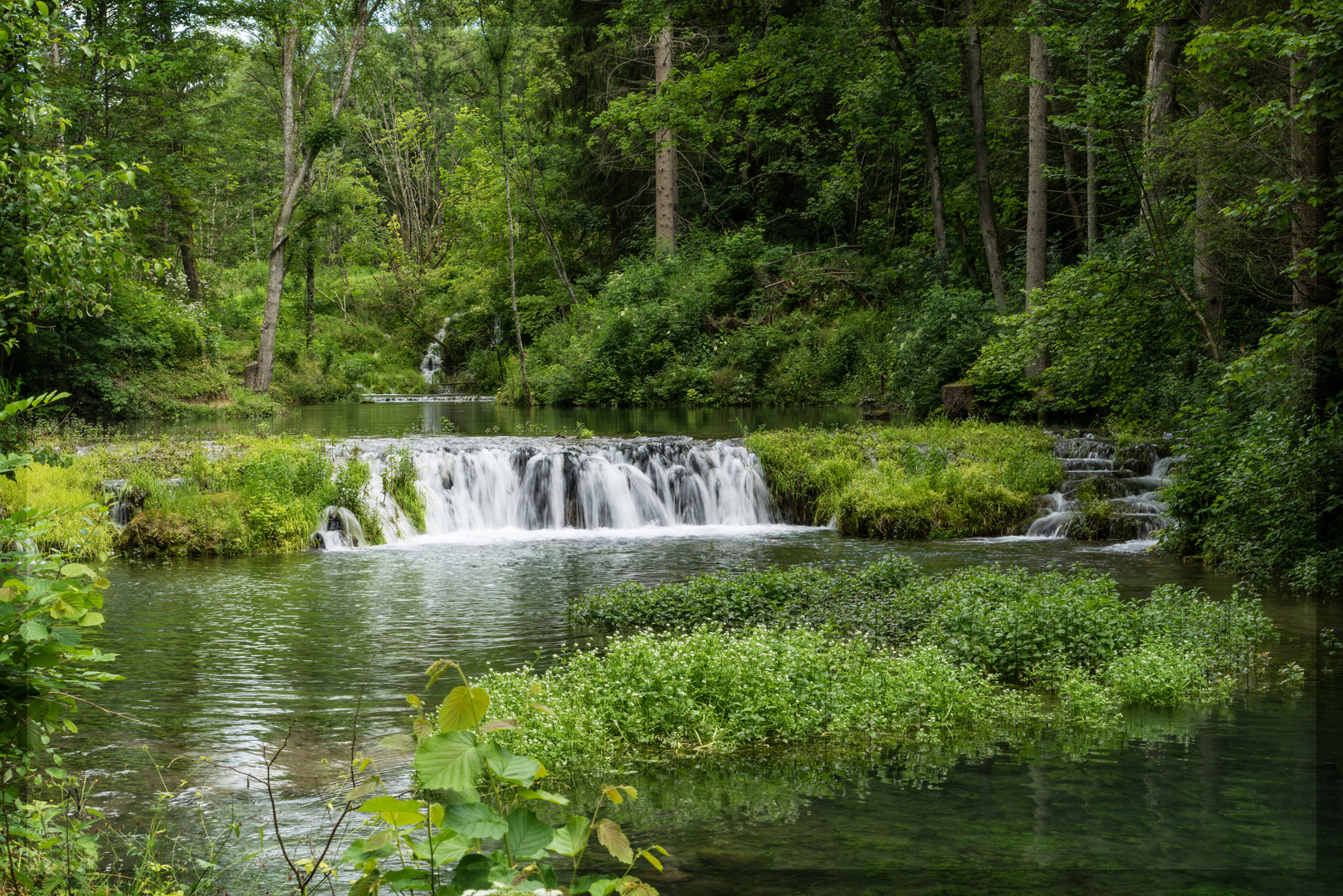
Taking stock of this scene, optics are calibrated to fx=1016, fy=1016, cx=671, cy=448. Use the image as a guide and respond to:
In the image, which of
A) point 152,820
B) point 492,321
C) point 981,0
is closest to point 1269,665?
point 152,820

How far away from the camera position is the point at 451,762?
242 cm

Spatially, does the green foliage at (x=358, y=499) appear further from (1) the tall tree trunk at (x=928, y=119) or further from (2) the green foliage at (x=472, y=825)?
(1) the tall tree trunk at (x=928, y=119)

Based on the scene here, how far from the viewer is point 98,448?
52.1 ft

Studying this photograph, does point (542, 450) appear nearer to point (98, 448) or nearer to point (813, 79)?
point (98, 448)

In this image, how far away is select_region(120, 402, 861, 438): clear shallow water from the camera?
23094 millimetres

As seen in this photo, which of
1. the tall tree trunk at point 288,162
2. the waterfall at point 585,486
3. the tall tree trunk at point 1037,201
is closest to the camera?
the waterfall at point 585,486

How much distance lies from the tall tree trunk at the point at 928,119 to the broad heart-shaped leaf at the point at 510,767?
87.4 feet

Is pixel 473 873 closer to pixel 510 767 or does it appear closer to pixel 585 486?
pixel 510 767

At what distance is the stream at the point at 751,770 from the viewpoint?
4629 mm

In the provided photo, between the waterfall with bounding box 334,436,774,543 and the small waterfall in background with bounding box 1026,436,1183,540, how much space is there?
15.6 ft

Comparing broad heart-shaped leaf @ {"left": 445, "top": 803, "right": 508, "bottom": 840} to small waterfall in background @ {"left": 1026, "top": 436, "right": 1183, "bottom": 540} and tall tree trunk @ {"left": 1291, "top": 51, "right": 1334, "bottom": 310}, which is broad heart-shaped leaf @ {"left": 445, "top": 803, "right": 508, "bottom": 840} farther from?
small waterfall in background @ {"left": 1026, "top": 436, "right": 1183, "bottom": 540}

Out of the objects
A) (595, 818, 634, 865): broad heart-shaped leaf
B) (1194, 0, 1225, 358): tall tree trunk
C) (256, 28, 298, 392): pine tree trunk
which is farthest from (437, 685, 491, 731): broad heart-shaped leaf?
(256, 28, 298, 392): pine tree trunk

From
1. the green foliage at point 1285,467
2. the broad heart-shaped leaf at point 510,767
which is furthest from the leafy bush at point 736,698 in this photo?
the green foliage at point 1285,467

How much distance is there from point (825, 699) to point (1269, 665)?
386 cm
